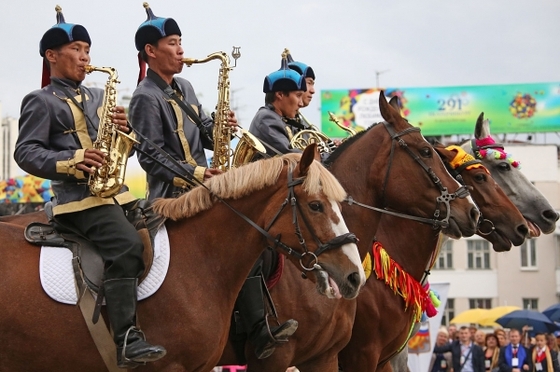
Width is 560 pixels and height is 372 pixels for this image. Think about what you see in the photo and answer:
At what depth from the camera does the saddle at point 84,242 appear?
277 inches

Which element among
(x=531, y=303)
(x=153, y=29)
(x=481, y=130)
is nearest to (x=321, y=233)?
(x=153, y=29)

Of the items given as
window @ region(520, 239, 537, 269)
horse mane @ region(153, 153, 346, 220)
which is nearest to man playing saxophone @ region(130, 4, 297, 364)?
horse mane @ region(153, 153, 346, 220)

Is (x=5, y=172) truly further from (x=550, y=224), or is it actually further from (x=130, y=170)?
(x=550, y=224)

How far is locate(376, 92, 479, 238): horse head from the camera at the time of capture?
30.2 feet

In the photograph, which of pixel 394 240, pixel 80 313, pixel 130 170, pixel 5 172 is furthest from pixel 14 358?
pixel 5 172

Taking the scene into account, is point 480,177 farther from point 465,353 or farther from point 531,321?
point 531,321

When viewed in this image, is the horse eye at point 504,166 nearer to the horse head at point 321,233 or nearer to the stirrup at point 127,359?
the horse head at point 321,233

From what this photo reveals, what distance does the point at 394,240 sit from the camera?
10.2 metres

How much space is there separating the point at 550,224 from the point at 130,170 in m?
35.2

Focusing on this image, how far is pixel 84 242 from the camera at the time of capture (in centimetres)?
723

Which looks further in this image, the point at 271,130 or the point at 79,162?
the point at 271,130

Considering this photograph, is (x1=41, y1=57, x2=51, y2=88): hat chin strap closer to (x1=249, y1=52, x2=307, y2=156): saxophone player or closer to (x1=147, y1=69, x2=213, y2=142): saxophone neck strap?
(x1=147, y1=69, x2=213, y2=142): saxophone neck strap

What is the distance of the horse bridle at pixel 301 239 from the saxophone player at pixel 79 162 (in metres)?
1.09

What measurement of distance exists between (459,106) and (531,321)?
44511 millimetres
